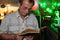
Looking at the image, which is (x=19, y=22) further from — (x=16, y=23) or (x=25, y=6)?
(x=25, y=6)

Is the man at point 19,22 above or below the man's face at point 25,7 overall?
below

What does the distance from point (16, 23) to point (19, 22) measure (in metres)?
0.04

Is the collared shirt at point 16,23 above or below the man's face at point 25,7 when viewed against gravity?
below

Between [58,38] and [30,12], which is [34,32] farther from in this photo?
[58,38]

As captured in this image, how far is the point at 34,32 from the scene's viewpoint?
7.79ft

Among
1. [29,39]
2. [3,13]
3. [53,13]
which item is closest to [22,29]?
[29,39]

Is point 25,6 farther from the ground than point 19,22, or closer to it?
farther from the ground

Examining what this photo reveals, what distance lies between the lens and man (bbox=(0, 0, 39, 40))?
100 inches

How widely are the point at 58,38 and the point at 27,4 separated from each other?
70cm

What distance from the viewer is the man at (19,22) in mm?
2541

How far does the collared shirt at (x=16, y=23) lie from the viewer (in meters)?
2.55

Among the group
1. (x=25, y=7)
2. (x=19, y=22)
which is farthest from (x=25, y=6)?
(x=19, y=22)

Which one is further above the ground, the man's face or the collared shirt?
the man's face

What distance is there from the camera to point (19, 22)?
2.60 m
